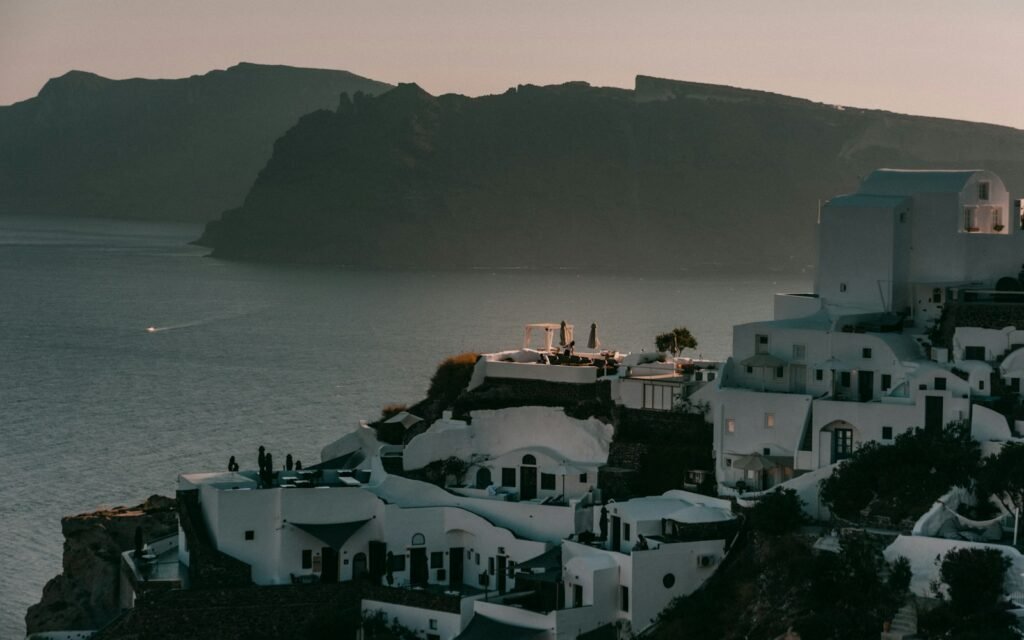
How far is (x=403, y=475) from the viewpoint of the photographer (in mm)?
37969

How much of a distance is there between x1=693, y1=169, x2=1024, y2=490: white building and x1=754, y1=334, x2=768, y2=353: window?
0.06ft

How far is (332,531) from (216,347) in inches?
2408

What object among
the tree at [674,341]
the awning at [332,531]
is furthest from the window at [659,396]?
the awning at [332,531]

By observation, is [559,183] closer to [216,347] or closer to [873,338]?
[216,347]

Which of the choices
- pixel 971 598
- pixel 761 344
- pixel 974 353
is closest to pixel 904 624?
pixel 971 598

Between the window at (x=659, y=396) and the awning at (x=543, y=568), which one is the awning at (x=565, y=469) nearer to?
the window at (x=659, y=396)

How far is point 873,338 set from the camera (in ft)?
117

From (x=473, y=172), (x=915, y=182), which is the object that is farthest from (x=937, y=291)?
(x=473, y=172)

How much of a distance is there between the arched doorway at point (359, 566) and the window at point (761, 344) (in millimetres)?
8082

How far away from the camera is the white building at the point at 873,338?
3353cm

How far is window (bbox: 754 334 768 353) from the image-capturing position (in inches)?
1443

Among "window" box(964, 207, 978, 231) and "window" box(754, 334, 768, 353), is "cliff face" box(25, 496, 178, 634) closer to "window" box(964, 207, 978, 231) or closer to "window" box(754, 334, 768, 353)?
"window" box(754, 334, 768, 353)

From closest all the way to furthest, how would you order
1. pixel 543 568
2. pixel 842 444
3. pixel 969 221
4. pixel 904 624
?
pixel 904 624, pixel 543 568, pixel 842 444, pixel 969 221

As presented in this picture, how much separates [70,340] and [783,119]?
9451cm
